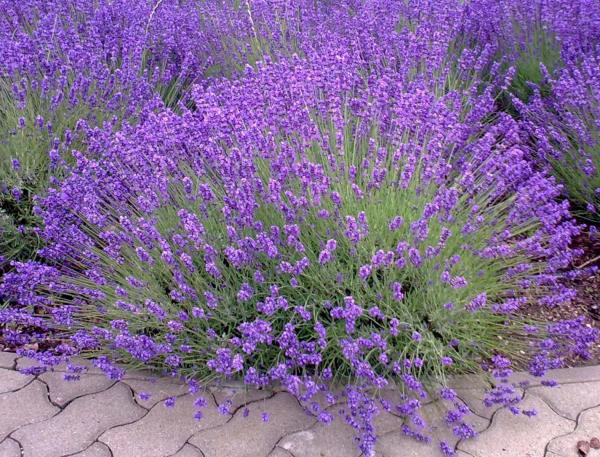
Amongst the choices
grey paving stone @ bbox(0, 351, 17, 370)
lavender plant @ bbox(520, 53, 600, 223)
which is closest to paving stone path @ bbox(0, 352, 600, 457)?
grey paving stone @ bbox(0, 351, 17, 370)

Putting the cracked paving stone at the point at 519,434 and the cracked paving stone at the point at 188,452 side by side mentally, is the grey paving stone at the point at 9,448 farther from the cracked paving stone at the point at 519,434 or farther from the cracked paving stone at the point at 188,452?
the cracked paving stone at the point at 519,434

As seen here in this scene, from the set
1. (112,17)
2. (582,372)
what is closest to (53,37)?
(112,17)

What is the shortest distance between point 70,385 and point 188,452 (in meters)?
0.63

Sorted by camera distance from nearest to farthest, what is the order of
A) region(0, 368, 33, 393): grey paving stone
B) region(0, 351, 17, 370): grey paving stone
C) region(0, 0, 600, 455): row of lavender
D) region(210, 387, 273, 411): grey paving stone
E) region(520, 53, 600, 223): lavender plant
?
region(0, 0, 600, 455): row of lavender
region(210, 387, 273, 411): grey paving stone
region(0, 368, 33, 393): grey paving stone
region(0, 351, 17, 370): grey paving stone
region(520, 53, 600, 223): lavender plant

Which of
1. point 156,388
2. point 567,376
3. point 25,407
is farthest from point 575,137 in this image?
point 25,407

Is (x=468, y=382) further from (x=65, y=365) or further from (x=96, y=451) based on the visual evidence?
(x=65, y=365)

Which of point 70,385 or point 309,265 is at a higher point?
point 309,265

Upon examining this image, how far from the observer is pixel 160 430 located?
7.56 feet

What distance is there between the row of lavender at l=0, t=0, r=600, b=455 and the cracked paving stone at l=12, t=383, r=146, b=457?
126 mm

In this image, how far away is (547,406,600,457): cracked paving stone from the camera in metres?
2.19


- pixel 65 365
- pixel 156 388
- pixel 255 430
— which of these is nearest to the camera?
pixel 255 430

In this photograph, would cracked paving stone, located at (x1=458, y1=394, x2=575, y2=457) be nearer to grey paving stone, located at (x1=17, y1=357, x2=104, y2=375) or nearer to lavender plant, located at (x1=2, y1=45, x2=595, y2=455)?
lavender plant, located at (x1=2, y1=45, x2=595, y2=455)

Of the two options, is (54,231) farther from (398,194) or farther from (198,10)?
(198,10)

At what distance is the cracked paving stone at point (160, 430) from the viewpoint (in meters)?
2.23
